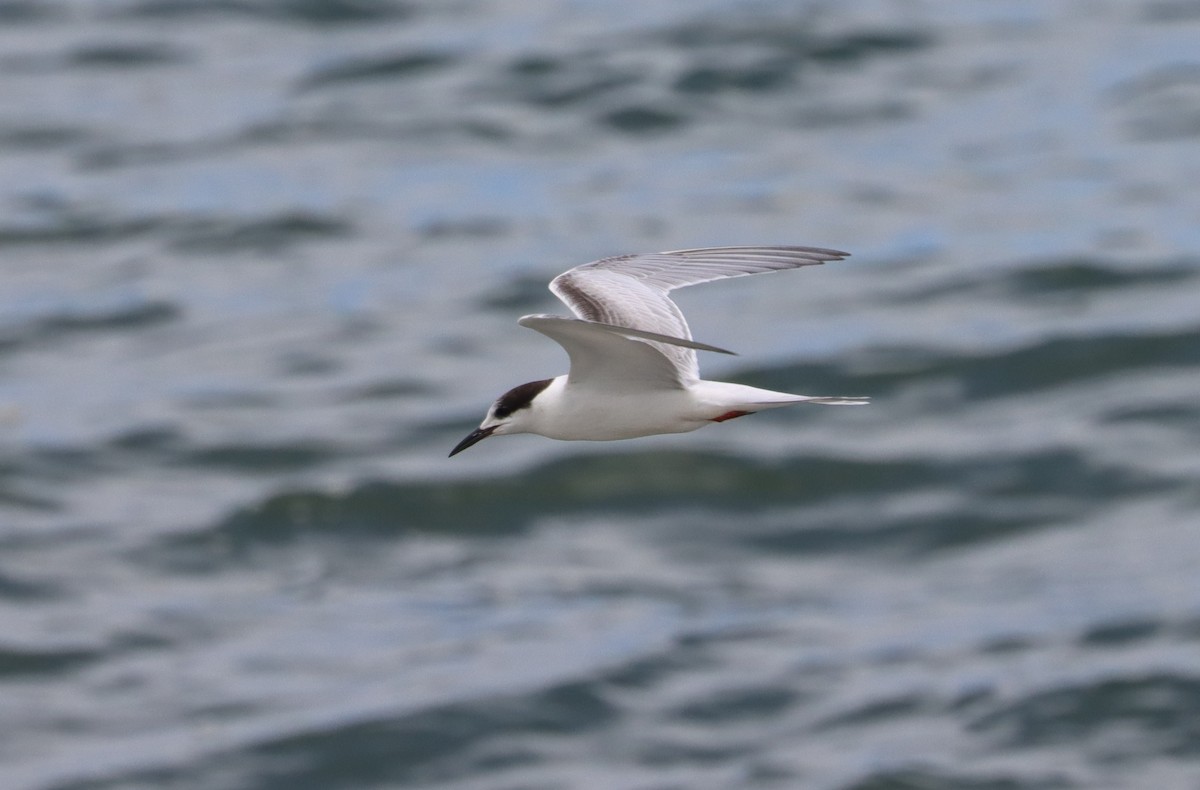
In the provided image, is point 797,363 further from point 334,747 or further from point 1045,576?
point 334,747

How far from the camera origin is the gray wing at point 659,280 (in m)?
8.18

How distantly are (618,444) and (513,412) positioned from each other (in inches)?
588

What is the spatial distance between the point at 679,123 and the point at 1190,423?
39.7 feet

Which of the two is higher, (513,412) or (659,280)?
(659,280)

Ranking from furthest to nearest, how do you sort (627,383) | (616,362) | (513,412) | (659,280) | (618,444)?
1. (618,444)
2. (659,280)
3. (513,412)
4. (627,383)
5. (616,362)

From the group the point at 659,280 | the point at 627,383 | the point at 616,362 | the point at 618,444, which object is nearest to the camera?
the point at 616,362

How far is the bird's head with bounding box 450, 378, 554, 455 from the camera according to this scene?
27.2 ft

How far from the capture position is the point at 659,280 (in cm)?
890

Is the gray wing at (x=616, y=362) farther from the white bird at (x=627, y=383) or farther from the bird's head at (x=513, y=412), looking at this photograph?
the bird's head at (x=513, y=412)

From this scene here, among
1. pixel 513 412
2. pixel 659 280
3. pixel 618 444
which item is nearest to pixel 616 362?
pixel 513 412

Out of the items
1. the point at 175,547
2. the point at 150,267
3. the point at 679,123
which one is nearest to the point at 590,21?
the point at 679,123

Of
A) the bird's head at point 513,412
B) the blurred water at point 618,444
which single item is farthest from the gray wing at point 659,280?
the blurred water at point 618,444

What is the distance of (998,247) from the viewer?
27.4 metres

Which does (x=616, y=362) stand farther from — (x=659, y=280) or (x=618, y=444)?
(x=618, y=444)
